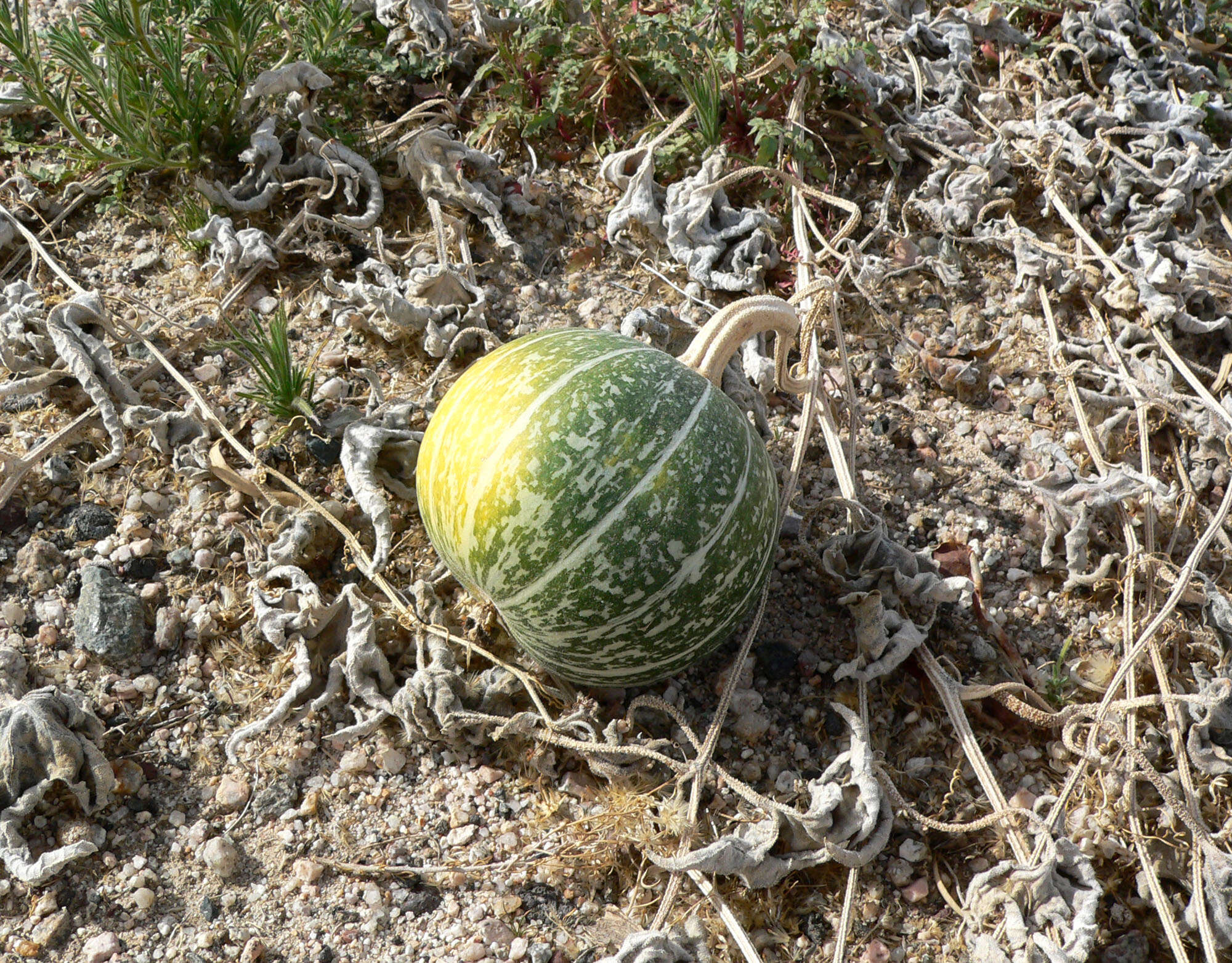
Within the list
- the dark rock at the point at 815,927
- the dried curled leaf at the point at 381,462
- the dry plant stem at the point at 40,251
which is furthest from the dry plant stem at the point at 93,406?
the dark rock at the point at 815,927

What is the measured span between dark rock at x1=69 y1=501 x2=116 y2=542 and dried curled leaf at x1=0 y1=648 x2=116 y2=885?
0.55m

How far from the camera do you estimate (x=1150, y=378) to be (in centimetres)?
337

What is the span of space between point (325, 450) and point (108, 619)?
80cm

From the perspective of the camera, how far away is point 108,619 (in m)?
2.82

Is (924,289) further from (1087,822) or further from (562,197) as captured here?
(1087,822)

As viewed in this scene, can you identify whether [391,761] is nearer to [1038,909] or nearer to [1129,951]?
[1038,909]

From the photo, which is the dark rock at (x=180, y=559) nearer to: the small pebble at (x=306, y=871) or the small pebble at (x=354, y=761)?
the small pebble at (x=354, y=761)

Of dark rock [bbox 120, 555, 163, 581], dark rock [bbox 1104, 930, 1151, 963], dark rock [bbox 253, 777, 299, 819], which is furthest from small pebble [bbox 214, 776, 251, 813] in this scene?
dark rock [bbox 1104, 930, 1151, 963]

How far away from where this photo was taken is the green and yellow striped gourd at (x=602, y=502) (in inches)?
89.4

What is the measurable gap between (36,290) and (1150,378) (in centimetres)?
391

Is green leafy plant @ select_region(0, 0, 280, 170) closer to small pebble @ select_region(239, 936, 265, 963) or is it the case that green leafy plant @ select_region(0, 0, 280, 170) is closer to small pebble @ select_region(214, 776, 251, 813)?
small pebble @ select_region(214, 776, 251, 813)

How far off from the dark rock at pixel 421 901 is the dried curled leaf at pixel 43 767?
0.79 metres

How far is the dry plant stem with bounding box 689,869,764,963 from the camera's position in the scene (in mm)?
2348

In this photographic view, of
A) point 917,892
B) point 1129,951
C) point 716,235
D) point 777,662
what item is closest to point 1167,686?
point 1129,951
